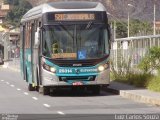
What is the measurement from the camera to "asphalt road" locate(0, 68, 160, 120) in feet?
60.0

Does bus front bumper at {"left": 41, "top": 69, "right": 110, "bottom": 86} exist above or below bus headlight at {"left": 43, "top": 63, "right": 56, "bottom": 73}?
below

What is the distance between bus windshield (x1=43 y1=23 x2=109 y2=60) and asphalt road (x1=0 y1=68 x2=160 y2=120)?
152 centimetres

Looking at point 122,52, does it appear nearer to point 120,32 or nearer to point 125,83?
point 125,83

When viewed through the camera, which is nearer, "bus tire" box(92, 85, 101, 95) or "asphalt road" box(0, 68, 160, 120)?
"asphalt road" box(0, 68, 160, 120)

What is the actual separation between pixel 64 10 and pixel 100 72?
253 centimetres

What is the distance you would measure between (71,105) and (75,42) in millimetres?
3955

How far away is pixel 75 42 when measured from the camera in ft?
78.8

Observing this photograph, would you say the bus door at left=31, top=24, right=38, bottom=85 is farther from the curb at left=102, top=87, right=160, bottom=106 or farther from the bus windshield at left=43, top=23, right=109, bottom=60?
the curb at left=102, top=87, right=160, bottom=106

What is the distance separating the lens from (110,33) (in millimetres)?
24281

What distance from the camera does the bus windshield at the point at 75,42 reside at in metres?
23.9

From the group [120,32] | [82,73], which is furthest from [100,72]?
[120,32]

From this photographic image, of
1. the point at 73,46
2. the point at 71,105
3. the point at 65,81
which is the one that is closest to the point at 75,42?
the point at 73,46

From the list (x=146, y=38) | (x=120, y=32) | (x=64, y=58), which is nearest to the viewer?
(x=64, y=58)

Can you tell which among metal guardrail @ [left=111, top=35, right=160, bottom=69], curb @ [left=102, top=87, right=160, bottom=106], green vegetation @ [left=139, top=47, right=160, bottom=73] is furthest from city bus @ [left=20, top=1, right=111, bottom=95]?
metal guardrail @ [left=111, top=35, right=160, bottom=69]
